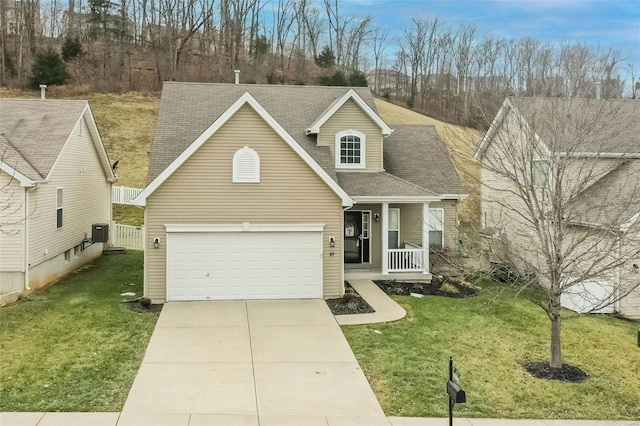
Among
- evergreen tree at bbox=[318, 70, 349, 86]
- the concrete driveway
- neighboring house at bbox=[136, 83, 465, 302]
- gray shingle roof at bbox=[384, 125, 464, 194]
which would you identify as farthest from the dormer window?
evergreen tree at bbox=[318, 70, 349, 86]

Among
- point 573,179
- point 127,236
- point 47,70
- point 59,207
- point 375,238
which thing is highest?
point 47,70

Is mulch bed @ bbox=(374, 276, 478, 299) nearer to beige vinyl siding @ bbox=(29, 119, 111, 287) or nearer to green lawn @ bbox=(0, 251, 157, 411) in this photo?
green lawn @ bbox=(0, 251, 157, 411)

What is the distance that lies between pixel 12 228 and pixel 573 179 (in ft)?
50.0

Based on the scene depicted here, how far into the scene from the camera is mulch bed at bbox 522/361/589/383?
9820 millimetres

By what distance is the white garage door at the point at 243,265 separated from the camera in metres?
14.9

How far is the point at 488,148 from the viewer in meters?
12.9

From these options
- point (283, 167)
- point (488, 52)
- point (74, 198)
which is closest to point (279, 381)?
point (283, 167)

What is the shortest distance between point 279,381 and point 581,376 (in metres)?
5.66

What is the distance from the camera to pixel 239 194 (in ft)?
50.0

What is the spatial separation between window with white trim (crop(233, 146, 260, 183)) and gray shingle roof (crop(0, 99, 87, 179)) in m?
5.94

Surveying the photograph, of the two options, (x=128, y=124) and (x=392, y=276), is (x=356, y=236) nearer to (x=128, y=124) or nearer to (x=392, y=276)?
(x=392, y=276)

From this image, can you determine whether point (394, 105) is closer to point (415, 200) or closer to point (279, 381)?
point (415, 200)

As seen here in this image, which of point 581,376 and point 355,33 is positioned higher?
point 355,33

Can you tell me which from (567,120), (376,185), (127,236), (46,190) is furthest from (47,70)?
(567,120)
